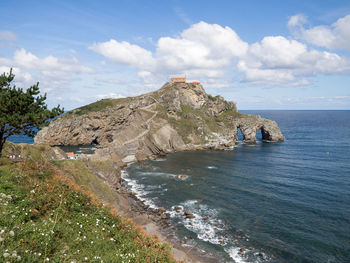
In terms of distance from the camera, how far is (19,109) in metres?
21.1

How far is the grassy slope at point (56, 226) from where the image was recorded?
9688mm

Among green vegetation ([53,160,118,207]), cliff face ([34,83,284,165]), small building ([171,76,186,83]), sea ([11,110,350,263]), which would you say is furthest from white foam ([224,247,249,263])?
small building ([171,76,186,83])

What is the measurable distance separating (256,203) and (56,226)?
39.4 m

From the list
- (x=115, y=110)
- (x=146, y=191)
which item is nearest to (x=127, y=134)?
(x=115, y=110)

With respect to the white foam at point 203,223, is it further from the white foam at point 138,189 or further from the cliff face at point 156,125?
the cliff face at point 156,125

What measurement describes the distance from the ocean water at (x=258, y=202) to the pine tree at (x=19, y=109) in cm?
2521

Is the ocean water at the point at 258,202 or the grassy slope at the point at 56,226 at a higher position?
the grassy slope at the point at 56,226

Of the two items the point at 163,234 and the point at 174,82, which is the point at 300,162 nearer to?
the point at 163,234

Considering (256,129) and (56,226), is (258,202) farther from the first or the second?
(256,129)

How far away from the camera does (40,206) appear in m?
13.4

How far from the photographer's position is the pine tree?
1995 cm

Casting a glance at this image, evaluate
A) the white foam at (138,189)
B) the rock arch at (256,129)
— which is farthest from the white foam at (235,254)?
the rock arch at (256,129)

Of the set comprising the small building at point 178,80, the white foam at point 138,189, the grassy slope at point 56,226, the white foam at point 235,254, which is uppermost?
the small building at point 178,80

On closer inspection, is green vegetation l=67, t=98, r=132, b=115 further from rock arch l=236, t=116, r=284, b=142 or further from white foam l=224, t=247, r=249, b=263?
white foam l=224, t=247, r=249, b=263
